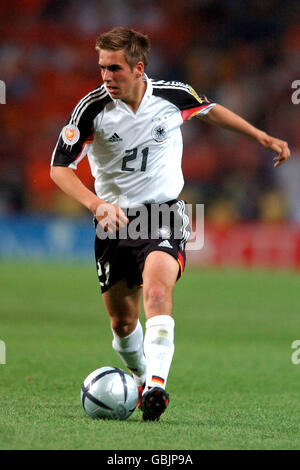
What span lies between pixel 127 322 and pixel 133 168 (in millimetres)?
1007

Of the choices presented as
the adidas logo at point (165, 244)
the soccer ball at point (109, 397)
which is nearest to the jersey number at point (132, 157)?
the adidas logo at point (165, 244)

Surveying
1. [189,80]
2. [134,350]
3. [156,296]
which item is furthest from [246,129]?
[189,80]

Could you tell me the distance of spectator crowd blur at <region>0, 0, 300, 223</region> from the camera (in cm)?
2041

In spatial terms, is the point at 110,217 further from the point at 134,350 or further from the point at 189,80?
the point at 189,80

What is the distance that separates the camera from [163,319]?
15.4 ft

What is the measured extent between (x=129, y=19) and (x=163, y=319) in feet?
67.3

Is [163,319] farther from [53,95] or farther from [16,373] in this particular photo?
[53,95]

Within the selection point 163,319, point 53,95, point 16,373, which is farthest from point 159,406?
point 53,95

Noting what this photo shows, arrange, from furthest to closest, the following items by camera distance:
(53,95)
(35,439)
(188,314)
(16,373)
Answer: (53,95), (188,314), (16,373), (35,439)

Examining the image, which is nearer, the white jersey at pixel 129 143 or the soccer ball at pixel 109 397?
the soccer ball at pixel 109 397

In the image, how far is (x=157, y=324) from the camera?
4699 millimetres

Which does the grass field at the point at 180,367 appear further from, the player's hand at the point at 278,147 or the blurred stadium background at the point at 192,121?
the blurred stadium background at the point at 192,121

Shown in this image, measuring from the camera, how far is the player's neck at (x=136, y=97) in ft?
17.1

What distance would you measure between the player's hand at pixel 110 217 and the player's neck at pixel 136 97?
83 centimetres
